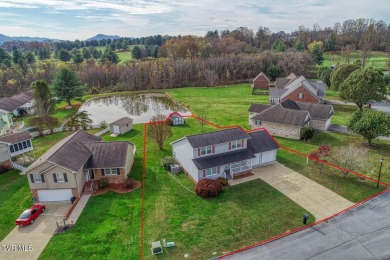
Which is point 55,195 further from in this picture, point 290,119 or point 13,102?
point 13,102

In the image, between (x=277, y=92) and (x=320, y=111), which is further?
(x=277, y=92)

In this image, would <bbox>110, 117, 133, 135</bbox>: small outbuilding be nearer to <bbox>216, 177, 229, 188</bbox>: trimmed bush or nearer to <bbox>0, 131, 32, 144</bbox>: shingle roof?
<bbox>0, 131, 32, 144</bbox>: shingle roof

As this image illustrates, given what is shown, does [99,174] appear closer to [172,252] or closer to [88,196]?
[88,196]

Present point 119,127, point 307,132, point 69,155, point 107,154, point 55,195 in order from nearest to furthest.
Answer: point 55,195
point 69,155
point 107,154
point 307,132
point 119,127

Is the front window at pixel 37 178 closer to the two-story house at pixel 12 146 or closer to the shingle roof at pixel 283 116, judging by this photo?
the two-story house at pixel 12 146

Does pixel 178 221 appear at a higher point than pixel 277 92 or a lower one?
lower

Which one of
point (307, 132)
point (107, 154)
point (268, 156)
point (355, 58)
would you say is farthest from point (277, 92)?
point (355, 58)
